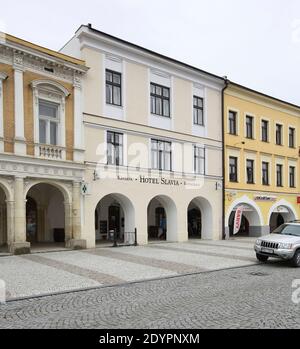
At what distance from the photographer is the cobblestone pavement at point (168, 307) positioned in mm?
6703

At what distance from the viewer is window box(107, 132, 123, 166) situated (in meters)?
19.8

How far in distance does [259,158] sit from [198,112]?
6858 millimetres

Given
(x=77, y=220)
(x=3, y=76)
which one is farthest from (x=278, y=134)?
(x=3, y=76)

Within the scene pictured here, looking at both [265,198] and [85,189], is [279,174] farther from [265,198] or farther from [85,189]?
[85,189]

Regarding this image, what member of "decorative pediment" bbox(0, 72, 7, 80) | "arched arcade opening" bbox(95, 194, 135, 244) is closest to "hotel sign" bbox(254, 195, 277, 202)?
"arched arcade opening" bbox(95, 194, 135, 244)

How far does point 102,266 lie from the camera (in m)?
13.1

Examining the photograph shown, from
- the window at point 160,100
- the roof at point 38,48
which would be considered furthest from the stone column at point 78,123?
the window at point 160,100

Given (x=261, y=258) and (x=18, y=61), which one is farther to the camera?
(x=18, y=61)

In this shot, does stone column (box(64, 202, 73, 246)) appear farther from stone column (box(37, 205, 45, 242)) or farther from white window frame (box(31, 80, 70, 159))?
stone column (box(37, 205, 45, 242))

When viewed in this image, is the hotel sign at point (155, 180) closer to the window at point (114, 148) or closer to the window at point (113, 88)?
the window at point (114, 148)

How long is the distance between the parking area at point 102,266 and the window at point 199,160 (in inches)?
255
